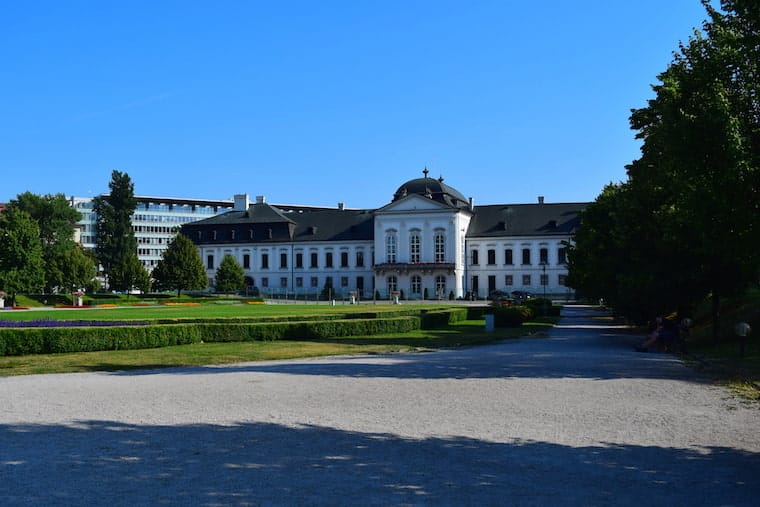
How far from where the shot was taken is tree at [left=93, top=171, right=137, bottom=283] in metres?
94.2

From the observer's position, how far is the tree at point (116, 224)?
94.2 m

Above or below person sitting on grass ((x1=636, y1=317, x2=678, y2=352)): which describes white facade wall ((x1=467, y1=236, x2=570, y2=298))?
above

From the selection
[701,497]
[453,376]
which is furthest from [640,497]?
[453,376]

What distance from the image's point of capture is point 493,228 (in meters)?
96.4

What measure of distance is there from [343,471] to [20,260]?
69.5 m

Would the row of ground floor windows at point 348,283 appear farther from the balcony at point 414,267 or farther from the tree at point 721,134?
the tree at point 721,134

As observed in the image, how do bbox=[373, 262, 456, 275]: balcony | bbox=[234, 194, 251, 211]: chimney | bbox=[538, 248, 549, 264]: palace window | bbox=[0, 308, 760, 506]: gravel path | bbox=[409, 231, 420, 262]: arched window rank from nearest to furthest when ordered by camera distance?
bbox=[0, 308, 760, 506]: gravel path < bbox=[373, 262, 456, 275]: balcony < bbox=[538, 248, 549, 264]: palace window < bbox=[409, 231, 420, 262]: arched window < bbox=[234, 194, 251, 211]: chimney

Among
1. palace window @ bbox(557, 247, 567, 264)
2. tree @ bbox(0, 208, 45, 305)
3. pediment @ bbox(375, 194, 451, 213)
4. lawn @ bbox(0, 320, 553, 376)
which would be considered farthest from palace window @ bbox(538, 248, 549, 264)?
lawn @ bbox(0, 320, 553, 376)

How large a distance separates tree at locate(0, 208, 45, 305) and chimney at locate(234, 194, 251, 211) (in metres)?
42.7

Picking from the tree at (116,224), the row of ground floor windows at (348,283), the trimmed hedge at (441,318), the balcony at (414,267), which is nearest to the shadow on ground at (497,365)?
the trimmed hedge at (441,318)

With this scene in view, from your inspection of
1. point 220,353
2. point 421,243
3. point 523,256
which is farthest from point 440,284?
point 220,353

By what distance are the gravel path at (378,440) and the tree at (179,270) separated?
209 ft

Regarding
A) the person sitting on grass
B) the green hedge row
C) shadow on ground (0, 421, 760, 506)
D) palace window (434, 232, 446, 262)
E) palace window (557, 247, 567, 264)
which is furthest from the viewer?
palace window (434, 232, 446, 262)

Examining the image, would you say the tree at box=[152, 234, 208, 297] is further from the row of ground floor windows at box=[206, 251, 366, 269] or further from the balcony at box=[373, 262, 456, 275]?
the balcony at box=[373, 262, 456, 275]
